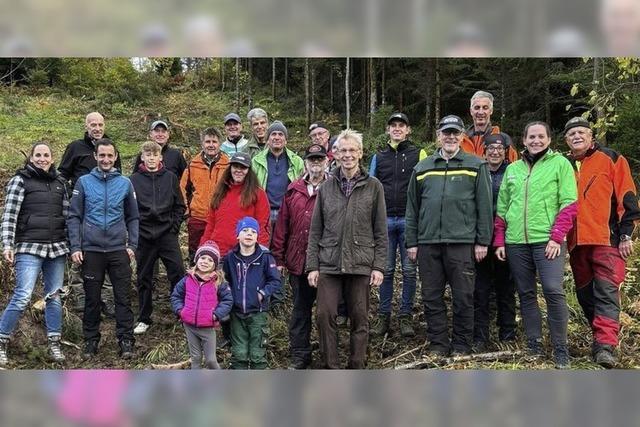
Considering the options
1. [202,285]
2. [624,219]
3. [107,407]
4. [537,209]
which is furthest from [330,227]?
[107,407]

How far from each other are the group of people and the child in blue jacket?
0.04 feet

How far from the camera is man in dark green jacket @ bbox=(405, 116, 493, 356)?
17.4 ft

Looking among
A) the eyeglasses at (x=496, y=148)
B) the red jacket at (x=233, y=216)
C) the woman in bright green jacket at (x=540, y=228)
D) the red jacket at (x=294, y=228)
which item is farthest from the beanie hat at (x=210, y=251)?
the eyeglasses at (x=496, y=148)

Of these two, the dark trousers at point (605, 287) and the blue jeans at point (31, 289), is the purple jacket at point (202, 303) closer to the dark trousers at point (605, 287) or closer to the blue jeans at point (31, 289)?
the blue jeans at point (31, 289)

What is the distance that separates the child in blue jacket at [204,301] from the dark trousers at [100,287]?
2.95 ft

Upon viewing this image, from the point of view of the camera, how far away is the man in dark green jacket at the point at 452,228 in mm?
5312

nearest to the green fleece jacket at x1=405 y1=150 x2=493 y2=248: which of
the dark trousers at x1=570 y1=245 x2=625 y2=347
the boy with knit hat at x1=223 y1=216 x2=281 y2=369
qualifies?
the dark trousers at x1=570 y1=245 x2=625 y2=347

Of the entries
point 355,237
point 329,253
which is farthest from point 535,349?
point 329,253

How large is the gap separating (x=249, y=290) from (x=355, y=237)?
1.08 m

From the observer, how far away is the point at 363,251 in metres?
4.97

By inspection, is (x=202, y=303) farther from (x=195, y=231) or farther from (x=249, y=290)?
(x=195, y=231)

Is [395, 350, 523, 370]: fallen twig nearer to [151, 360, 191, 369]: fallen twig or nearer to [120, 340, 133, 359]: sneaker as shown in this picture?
[151, 360, 191, 369]: fallen twig
